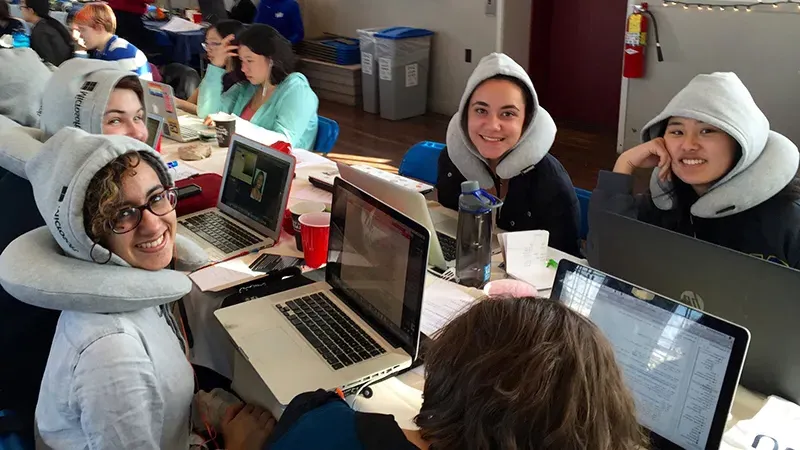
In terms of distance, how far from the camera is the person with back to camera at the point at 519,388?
83cm

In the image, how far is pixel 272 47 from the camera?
3355 millimetres

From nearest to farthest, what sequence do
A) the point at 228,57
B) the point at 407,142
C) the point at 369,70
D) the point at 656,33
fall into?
the point at 228,57, the point at 656,33, the point at 407,142, the point at 369,70

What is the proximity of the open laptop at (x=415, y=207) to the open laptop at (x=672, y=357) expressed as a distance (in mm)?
518

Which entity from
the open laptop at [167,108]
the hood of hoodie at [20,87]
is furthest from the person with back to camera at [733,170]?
the hood of hoodie at [20,87]

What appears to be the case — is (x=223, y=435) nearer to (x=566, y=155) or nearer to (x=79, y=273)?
(x=79, y=273)

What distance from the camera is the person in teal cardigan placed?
3270mm

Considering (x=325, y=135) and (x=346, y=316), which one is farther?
(x=325, y=135)

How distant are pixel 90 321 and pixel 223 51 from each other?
102 inches

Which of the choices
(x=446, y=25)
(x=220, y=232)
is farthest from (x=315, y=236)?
(x=446, y=25)

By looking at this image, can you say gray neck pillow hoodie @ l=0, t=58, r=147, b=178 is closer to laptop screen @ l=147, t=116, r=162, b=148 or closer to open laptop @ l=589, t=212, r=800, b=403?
laptop screen @ l=147, t=116, r=162, b=148

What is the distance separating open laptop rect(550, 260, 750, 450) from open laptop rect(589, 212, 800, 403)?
0.25m

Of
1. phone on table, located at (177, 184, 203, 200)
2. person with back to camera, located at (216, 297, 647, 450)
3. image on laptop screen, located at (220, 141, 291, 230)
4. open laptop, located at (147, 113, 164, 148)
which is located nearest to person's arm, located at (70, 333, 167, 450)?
person with back to camera, located at (216, 297, 647, 450)

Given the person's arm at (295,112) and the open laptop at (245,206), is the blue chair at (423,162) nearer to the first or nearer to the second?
the person's arm at (295,112)

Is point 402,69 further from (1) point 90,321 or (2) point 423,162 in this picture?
(1) point 90,321
